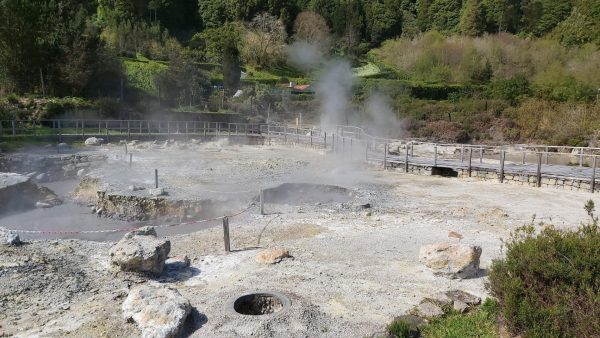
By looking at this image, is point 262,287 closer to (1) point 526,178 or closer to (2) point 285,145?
(1) point 526,178

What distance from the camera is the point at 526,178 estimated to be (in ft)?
58.8

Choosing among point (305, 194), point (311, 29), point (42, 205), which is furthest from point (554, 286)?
point (311, 29)

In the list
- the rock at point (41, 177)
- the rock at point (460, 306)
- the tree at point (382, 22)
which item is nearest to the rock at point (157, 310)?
the rock at point (460, 306)

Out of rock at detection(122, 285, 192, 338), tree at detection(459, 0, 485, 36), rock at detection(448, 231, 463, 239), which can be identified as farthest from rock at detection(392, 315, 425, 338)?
tree at detection(459, 0, 485, 36)

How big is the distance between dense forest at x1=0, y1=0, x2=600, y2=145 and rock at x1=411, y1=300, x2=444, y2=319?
24.6 meters

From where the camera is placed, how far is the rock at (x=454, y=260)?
860 cm

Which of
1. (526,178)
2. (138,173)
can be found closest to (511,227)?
(526,178)

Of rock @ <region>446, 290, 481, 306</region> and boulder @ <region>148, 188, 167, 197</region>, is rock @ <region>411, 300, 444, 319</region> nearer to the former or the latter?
rock @ <region>446, 290, 481, 306</region>

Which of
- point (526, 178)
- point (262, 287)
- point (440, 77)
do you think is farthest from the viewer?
point (440, 77)

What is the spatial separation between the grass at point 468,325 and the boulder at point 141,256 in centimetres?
464

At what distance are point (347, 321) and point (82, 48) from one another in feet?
103

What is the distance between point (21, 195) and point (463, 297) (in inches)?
565

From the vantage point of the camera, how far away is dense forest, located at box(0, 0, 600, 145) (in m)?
32.1

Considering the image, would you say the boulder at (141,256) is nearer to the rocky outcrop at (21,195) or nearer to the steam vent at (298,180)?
the steam vent at (298,180)
